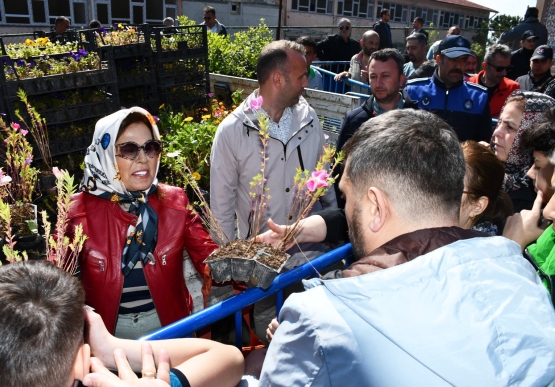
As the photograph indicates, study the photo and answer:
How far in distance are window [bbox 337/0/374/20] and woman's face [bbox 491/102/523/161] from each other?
107 ft

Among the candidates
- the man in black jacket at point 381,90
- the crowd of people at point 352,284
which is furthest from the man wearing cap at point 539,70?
the crowd of people at point 352,284

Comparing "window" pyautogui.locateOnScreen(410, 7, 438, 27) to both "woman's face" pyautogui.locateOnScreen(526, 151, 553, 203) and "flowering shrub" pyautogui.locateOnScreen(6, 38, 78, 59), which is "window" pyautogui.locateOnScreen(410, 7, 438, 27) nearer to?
"flowering shrub" pyautogui.locateOnScreen(6, 38, 78, 59)

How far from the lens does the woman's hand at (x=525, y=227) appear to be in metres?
2.53

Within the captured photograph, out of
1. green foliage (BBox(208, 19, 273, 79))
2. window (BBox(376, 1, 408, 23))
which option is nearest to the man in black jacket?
green foliage (BBox(208, 19, 273, 79))

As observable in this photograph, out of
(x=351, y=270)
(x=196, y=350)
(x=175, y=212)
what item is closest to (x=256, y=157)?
(x=175, y=212)

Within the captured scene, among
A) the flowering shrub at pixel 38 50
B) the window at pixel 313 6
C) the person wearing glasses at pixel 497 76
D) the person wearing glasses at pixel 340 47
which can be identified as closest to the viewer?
the flowering shrub at pixel 38 50

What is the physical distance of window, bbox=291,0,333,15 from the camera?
30141 mm

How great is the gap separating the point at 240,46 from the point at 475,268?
838 cm

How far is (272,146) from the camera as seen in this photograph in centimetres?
331

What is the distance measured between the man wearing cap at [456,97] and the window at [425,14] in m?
37.9

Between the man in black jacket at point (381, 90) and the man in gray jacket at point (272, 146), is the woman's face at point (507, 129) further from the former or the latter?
the man in gray jacket at point (272, 146)

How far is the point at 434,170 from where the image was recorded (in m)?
1.43

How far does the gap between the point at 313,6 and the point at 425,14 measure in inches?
541

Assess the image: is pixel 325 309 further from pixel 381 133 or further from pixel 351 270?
pixel 381 133
